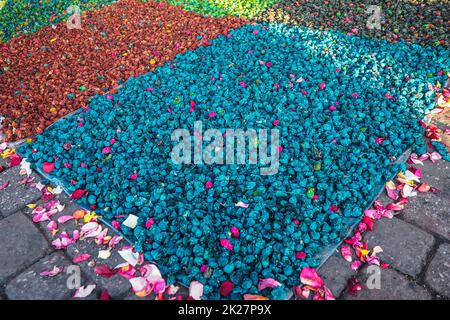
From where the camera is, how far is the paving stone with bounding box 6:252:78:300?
7.86 feet

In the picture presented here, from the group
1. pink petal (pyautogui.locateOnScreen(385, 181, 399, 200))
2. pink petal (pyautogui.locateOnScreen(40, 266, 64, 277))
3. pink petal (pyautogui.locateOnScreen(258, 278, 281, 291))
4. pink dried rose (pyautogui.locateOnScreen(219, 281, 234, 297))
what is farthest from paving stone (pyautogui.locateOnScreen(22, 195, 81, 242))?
pink petal (pyautogui.locateOnScreen(385, 181, 399, 200))

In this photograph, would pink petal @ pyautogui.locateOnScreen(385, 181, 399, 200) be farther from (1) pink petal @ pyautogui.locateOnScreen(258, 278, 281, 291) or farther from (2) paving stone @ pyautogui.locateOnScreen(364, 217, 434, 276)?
(1) pink petal @ pyautogui.locateOnScreen(258, 278, 281, 291)

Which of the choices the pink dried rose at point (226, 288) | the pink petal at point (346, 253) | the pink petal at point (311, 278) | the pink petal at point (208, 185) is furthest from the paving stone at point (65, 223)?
the pink petal at point (346, 253)

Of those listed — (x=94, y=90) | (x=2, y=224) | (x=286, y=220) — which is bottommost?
(x=2, y=224)

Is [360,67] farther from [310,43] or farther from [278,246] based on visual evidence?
[278,246]

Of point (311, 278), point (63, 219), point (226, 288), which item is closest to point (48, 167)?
point (63, 219)

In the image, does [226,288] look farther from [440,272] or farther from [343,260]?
[440,272]

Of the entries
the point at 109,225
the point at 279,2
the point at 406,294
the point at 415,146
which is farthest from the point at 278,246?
the point at 279,2

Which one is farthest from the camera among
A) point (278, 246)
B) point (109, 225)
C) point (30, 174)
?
point (30, 174)

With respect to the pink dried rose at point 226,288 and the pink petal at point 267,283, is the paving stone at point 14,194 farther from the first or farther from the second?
the pink petal at point 267,283

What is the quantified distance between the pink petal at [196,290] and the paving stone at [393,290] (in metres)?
0.98

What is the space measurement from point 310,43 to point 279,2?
184 cm

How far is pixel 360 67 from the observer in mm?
4281

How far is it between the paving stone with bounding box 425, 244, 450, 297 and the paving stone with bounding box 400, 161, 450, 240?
0.55ft
